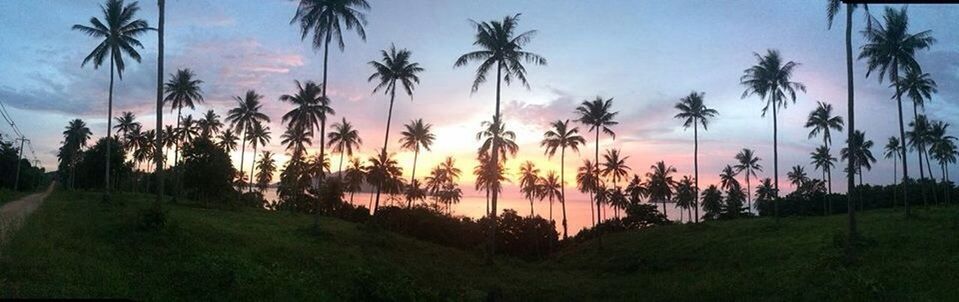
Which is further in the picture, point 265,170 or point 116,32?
point 265,170

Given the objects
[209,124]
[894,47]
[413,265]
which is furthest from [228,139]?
[894,47]

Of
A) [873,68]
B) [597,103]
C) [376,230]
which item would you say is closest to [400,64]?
[376,230]

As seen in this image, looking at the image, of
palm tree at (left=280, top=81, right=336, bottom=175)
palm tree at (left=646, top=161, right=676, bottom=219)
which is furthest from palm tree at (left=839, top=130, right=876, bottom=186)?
palm tree at (left=280, top=81, right=336, bottom=175)

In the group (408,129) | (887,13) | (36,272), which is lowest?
(36,272)

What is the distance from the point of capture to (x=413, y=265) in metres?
38.4

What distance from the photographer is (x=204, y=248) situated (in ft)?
84.6

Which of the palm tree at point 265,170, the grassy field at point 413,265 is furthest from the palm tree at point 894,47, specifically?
the palm tree at point 265,170

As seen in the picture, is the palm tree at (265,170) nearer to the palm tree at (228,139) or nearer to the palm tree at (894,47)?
the palm tree at (228,139)

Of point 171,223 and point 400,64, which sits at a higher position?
point 400,64

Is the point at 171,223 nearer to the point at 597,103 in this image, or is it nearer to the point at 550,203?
the point at 597,103

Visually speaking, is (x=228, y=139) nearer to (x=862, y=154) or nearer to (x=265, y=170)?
(x=265, y=170)

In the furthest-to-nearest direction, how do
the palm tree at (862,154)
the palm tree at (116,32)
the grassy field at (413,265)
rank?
1. the palm tree at (862,154)
2. the palm tree at (116,32)
3. the grassy field at (413,265)

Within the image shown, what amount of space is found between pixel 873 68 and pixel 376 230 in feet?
136

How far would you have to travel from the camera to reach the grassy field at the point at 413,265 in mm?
18734
